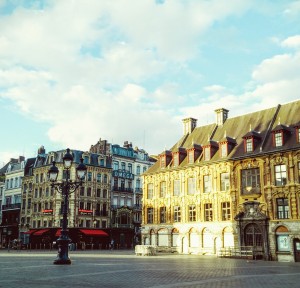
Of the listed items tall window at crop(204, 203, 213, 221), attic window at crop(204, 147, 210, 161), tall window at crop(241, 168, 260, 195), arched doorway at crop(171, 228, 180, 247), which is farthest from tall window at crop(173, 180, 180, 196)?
tall window at crop(241, 168, 260, 195)

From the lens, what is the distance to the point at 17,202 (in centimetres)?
6981

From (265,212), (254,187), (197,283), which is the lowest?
(197,283)

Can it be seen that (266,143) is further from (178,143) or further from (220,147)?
(178,143)

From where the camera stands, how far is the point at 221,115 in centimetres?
4631

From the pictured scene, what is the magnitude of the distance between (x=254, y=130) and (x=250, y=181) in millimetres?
5730

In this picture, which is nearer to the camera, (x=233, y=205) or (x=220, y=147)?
(x=233, y=205)

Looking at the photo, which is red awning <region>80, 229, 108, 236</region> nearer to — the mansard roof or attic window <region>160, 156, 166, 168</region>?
the mansard roof

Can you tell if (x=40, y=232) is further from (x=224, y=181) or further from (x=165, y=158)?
(x=224, y=181)

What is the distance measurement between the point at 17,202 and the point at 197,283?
198 ft

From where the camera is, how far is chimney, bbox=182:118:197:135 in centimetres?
4962

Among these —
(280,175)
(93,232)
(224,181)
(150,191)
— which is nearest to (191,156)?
(224,181)

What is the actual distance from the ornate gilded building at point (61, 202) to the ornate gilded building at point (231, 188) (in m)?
17.2

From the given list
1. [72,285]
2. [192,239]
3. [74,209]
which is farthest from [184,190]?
[72,285]

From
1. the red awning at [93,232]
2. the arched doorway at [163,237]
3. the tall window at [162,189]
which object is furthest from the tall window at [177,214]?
the red awning at [93,232]
